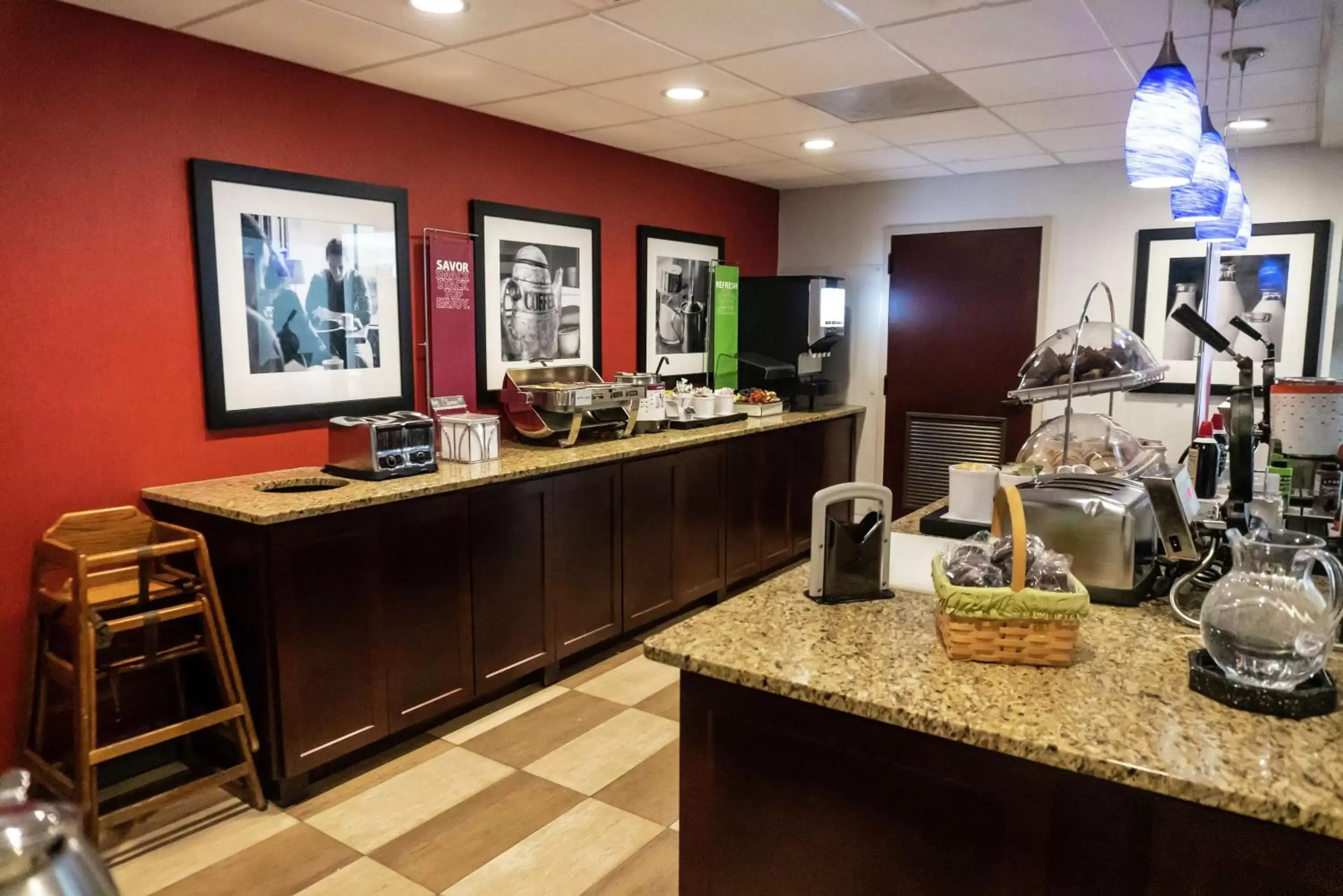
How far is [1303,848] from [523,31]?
2758 millimetres

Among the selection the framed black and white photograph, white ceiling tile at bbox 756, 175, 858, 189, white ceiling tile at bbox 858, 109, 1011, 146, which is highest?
white ceiling tile at bbox 756, 175, 858, 189

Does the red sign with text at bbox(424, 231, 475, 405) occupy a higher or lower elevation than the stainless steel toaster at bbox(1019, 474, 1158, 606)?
higher

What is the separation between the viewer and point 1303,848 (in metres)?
1.13

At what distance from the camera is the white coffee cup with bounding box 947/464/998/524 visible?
2.48 meters

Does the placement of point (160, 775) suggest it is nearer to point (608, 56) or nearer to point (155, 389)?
point (155, 389)

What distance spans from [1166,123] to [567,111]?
251 cm

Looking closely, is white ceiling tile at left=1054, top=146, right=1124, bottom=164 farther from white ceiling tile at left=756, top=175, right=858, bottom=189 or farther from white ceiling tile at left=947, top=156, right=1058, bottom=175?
white ceiling tile at left=756, top=175, right=858, bottom=189

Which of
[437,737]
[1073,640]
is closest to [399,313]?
[437,737]

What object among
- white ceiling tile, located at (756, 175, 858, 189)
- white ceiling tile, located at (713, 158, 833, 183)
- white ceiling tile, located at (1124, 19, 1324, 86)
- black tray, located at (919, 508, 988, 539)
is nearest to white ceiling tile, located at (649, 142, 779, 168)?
white ceiling tile, located at (713, 158, 833, 183)

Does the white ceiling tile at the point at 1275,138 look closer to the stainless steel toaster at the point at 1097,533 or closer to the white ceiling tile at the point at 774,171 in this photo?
the white ceiling tile at the point at 774,171

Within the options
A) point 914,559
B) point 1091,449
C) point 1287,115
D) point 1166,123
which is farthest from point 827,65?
point 1287,115

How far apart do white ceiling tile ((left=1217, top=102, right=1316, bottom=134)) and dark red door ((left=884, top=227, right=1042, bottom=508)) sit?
52.8 inches

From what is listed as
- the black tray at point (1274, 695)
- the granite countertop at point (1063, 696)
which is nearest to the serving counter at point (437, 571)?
the granite countertop at point (1063, 696)

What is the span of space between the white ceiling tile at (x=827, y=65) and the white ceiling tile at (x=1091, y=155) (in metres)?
1.90
